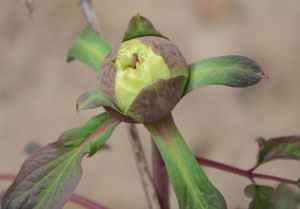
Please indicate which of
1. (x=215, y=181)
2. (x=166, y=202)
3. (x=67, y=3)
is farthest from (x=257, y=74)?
(x=67, y=3)

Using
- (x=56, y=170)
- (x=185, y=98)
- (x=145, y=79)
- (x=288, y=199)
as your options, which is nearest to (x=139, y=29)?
(x=145, y=79)

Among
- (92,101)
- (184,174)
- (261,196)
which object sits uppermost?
(92,101)

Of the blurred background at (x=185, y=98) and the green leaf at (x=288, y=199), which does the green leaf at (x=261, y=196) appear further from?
the blurred background at (x=185, y=98)

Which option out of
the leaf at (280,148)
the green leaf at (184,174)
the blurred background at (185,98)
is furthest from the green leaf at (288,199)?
the blurred background at (185,98)

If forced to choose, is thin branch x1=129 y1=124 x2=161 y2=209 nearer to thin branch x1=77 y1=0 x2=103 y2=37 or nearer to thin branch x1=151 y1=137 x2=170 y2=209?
thin branch x1=151 y1=137 x2=170 y2=209

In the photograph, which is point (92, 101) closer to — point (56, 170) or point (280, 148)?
point (56, 170)

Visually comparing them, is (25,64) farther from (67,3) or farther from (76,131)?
(76,131)
